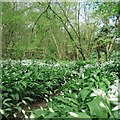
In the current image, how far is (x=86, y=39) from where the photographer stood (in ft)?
33.0

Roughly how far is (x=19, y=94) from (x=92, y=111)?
2.03 meters

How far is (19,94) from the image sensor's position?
10.9ft

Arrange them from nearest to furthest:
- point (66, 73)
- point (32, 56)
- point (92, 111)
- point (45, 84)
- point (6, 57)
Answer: point (92, 111) → point (45, 84) → point (66, 73) → point (6, 57) → point (32, 56)

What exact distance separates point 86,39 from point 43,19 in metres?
2.79

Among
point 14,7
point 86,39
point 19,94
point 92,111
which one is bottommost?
point 19,94

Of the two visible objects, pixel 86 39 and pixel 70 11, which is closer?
pixel 70 11

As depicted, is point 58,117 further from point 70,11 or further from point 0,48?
point 70,11

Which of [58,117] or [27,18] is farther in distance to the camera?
[27,18]

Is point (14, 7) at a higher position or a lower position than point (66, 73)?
higher

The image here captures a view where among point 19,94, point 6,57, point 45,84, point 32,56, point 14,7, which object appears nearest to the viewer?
point 19,94

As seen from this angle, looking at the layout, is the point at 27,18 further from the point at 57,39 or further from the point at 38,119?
the point at 38,119

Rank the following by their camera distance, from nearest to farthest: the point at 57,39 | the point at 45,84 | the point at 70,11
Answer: the point at 45,84 → the point at 70,11 → the point at 57,39

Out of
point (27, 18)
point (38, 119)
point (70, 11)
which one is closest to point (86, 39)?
point (70, 11)

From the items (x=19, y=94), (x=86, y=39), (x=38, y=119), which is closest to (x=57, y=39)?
(x=86, y=39)
